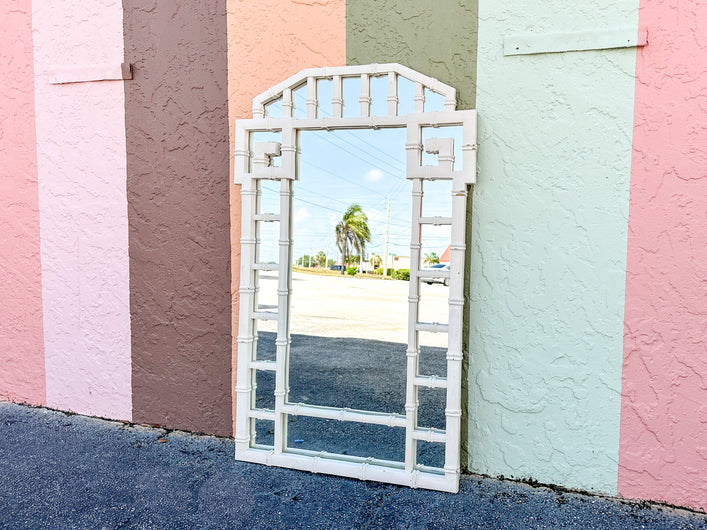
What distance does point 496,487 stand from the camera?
2557mm

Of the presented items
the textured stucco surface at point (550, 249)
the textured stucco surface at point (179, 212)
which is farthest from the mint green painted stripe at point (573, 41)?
the textured stucco surface at point (179, 212)

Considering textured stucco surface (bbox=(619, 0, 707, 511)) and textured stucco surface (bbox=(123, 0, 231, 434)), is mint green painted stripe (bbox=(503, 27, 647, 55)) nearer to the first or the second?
textured stucco surface (bbox=(619, 0, 707, 511))

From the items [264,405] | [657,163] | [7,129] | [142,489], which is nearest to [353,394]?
[264,405]

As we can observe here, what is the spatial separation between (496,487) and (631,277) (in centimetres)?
136

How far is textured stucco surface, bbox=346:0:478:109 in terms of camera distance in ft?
8.55

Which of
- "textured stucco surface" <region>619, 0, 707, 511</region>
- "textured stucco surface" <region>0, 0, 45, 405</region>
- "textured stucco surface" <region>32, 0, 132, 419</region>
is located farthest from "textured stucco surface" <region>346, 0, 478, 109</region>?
"textured stucco surface" <region>0, 0, 45, 405</region>

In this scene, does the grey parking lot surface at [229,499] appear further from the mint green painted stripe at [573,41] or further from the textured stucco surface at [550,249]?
the mint green painted stripe at [573,41]

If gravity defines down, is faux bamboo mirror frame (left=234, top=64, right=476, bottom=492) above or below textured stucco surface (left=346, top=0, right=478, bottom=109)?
below

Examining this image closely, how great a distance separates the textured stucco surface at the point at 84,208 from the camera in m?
3.25

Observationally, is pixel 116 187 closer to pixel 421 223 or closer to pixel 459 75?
pixel 421 223

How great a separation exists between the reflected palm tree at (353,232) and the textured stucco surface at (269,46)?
3.81ft

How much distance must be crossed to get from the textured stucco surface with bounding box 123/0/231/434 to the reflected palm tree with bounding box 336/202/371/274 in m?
1.20

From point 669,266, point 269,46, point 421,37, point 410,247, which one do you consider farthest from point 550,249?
point 269,46

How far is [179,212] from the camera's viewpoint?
312cm
